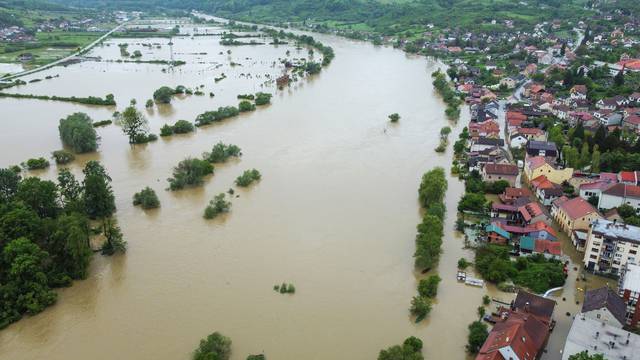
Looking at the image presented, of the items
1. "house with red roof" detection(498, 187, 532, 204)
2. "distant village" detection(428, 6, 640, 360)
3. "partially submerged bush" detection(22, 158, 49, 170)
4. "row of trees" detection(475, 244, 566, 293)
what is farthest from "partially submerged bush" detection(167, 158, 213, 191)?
"house with red roof" detection(498, 187, 532, 204)

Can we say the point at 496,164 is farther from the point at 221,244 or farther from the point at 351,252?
the point at 221,244

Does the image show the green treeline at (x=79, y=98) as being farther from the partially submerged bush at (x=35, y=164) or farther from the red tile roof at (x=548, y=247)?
the red tile roof at (x=548, y=247)

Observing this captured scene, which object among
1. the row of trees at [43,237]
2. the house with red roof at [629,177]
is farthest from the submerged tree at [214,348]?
the house with red roof at [629,177]

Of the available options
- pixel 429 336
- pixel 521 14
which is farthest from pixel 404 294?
pixel 521 14

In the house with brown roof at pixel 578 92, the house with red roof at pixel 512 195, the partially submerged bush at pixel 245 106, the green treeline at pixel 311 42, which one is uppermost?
the green treeline at pixel 311 42

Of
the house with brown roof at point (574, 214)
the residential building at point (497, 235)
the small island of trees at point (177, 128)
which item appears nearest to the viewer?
the residential building at point (497, 235)

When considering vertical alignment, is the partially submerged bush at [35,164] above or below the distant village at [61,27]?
below

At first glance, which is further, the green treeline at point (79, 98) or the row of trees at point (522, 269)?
the green treeline at point (79, 98)
